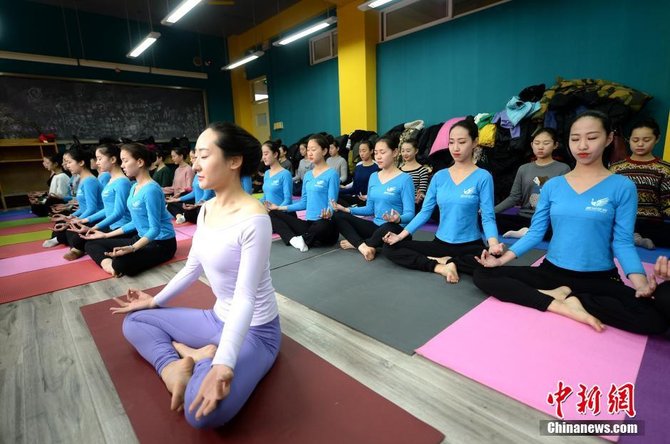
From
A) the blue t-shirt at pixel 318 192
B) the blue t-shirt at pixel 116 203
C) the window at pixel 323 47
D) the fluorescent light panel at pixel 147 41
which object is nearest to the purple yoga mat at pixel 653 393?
the blue t-shirt at pixel 318 192

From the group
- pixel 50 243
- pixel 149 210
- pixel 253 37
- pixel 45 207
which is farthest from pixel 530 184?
pixel 253 37

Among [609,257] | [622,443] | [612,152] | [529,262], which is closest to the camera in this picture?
[622,443]

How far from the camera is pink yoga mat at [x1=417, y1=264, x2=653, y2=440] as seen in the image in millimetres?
1391

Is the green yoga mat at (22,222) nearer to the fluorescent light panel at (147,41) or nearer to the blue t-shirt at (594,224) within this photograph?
the fluorescent light panel at (147,41)

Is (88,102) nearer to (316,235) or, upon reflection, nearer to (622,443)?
(316,235)

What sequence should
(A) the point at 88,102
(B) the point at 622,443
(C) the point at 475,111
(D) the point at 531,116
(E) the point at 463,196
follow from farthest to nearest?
(A) the point at 88,102
(C) the point at 475,111
(D) the point at 531,116
(E) the point at 463,196
(B) the point at 622,443


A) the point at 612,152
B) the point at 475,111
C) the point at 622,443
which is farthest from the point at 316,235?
the point at 475,111

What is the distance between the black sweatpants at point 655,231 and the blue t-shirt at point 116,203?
471cm

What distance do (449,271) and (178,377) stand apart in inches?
72.8

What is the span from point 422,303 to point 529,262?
127cm

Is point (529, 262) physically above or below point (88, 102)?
below

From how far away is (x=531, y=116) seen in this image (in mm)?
4266

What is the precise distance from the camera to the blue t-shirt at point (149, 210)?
2.85m

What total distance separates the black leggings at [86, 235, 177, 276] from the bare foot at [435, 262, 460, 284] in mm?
2337
